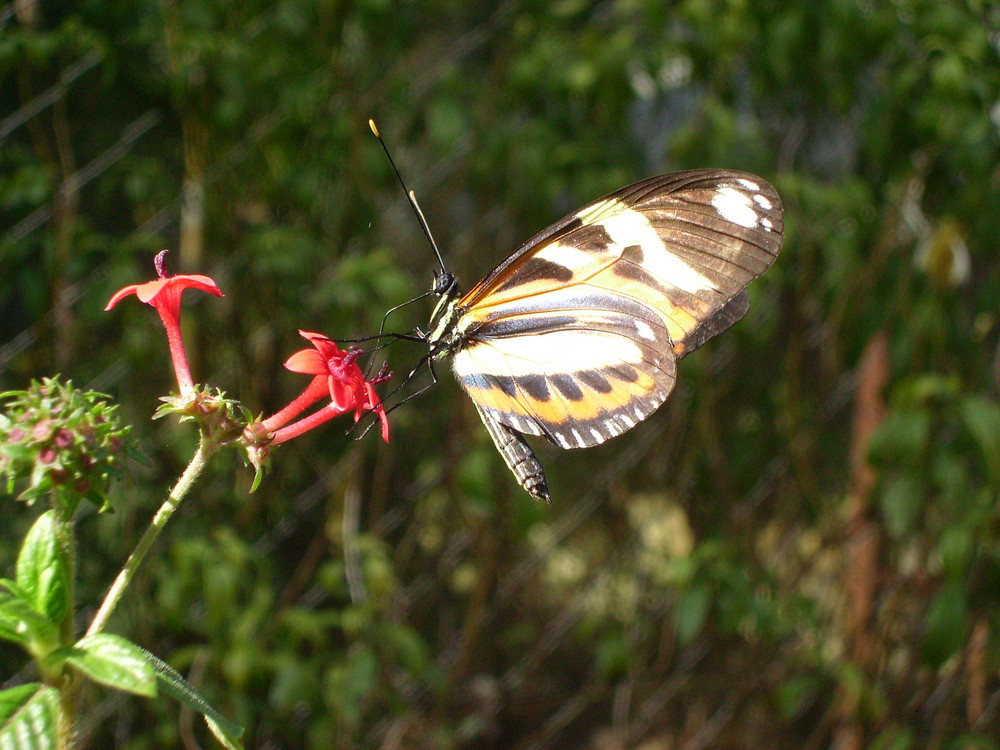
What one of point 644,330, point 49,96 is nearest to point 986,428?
point 644,330

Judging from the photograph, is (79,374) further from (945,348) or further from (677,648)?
(945,348)

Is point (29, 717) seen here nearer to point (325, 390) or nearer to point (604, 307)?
point (325, 390)

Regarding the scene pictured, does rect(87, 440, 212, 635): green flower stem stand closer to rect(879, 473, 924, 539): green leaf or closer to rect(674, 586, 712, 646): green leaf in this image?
rect(674, 586, 712, 646): green leaf

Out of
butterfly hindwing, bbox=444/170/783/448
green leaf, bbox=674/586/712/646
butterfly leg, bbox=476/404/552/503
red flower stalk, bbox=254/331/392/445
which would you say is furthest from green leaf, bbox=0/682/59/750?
green leaf, bbox=674/586/712/646

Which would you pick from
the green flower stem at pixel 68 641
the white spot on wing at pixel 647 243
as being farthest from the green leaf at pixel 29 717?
the white spot on wing at pixel 647 243

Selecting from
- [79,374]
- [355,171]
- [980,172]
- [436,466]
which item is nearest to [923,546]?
[980,172]
